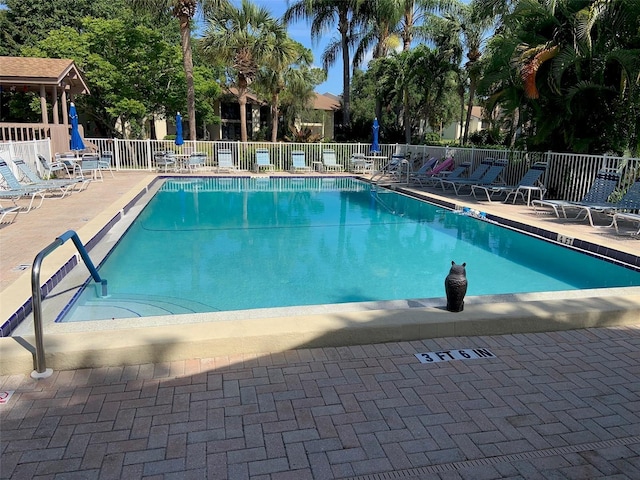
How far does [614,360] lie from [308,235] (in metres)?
6.33

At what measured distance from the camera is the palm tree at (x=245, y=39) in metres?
20.7

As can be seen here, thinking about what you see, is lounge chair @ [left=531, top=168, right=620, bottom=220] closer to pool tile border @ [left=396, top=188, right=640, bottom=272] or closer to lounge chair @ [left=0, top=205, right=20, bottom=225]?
pool tile border @ [left=396, top=188, right=640, bottom=272]

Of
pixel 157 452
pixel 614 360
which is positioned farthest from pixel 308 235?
pixel 157 452

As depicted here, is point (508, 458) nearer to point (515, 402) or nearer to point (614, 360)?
point (515, 402)

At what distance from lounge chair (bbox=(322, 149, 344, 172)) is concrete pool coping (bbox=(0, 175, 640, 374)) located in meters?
15.9

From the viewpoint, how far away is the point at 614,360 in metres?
3.66

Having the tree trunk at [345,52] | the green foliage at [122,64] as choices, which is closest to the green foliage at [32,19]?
the green foliage at [122,64]

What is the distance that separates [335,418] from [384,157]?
59.4 feet

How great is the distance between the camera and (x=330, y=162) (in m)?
20.3

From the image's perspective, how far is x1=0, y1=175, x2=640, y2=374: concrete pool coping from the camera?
11.1 ft

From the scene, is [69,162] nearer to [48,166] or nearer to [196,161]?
[48,166]

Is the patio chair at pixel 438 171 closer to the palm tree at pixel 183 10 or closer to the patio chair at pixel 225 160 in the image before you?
the patio chair at pixel 225 160

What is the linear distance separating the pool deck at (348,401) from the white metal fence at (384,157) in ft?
23.1

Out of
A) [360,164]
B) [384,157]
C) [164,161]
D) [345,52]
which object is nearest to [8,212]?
[164,161]
